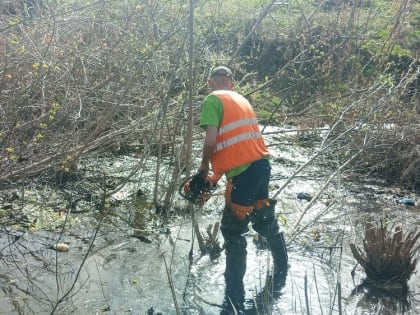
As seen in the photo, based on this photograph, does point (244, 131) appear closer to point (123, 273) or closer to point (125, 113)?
point (123, 273)

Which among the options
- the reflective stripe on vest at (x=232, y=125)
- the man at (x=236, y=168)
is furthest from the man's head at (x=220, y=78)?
the reflective stripe on vest at (x=232, y=125)

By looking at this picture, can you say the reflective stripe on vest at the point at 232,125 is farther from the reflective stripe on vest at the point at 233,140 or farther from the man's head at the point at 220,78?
the man's head at the point at 220,78

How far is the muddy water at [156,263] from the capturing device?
16.3 ft

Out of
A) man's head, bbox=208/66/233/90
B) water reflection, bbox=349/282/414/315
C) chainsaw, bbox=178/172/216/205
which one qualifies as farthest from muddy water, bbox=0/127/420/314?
man's head, bbox=208/66/233/90

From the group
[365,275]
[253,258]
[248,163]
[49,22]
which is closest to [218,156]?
[248,163]

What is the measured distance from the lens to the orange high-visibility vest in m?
5.11

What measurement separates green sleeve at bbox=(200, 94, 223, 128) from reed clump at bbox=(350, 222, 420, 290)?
1622mm

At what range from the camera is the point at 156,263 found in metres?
5.84

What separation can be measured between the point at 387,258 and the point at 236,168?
150cm

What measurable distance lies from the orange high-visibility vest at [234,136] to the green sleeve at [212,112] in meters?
0.04

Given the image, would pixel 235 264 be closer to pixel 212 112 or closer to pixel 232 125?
pixel 232 125

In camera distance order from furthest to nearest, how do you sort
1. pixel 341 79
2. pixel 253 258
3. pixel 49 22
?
1. pixel 341 79
2. pixel 49 22
3. pixel 253 258

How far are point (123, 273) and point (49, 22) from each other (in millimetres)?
2818

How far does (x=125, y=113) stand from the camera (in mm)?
7758
